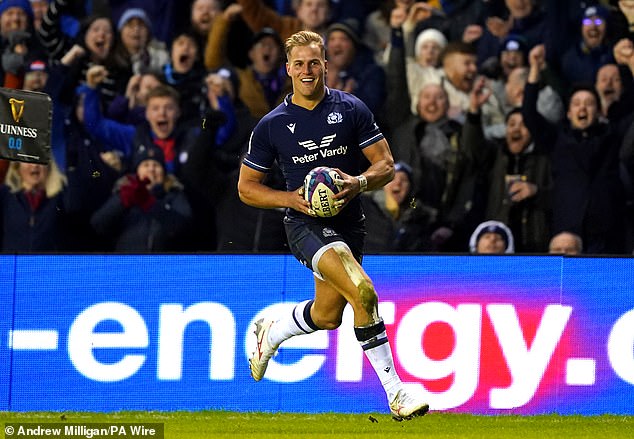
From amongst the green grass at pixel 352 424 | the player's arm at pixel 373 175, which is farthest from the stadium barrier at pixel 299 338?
the player's arm at pixel 373 175

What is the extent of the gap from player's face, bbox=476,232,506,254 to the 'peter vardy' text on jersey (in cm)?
352

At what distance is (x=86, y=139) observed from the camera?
1211 cm

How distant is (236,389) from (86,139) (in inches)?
139

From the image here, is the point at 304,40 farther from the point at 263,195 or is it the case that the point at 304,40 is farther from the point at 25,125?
the point at 25,125

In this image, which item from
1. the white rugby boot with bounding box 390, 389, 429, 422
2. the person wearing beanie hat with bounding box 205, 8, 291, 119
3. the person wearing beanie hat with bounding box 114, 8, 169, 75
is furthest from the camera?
the person wearing beanie hat with bounding box 114, 8, 169, 75

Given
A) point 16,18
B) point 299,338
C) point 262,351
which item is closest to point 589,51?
point 299,338

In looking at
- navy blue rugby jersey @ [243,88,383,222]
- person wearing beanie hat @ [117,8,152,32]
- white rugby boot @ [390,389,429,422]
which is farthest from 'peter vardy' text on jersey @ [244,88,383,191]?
person wearing beanie hat @ [117,8,152,32]

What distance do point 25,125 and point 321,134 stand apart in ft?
8.30

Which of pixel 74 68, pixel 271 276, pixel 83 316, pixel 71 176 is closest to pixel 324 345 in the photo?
pixel 271 276

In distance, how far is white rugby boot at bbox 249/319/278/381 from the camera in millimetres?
9000

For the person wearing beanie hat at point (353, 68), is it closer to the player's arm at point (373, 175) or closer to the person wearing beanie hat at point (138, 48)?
the person wearing beanie hat at point (138, 48)

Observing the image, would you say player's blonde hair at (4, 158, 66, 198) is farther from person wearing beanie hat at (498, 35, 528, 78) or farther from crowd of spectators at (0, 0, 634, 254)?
person wearing beanie hat at (498, 35, 528, 78)

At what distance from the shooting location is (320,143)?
8.16 meters

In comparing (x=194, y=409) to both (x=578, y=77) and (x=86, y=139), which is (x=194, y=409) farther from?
(x=578, y=77)
